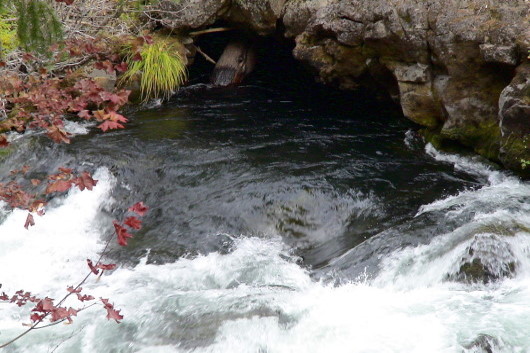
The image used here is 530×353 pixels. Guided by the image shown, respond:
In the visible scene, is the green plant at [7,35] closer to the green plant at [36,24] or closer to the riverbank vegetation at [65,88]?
the riverbank vegetation at [65,88]

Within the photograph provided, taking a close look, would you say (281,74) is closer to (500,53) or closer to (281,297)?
(500,53)

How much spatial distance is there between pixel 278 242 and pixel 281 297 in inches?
49.4

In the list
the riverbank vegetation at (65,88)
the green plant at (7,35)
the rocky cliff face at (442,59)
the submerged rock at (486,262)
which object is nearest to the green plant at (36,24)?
the riverbank vegetation at (65,88)

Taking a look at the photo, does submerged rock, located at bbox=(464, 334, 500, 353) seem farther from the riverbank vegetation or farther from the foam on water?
the riverbank vegetation

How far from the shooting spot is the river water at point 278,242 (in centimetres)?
471

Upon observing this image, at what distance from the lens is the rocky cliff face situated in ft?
23.5

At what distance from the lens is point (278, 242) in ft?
20.9

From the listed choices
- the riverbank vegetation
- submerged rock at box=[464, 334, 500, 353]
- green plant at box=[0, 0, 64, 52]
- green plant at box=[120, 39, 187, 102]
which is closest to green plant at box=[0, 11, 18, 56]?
the riverbank vegetation

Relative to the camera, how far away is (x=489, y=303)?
488 cm

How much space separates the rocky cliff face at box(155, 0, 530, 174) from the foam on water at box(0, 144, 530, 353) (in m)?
1.24

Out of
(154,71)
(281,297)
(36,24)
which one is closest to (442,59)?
(281,297)

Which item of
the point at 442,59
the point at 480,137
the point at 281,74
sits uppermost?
the point at 442,59

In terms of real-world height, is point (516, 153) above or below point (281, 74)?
above

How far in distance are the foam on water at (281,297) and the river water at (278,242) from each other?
2cm
